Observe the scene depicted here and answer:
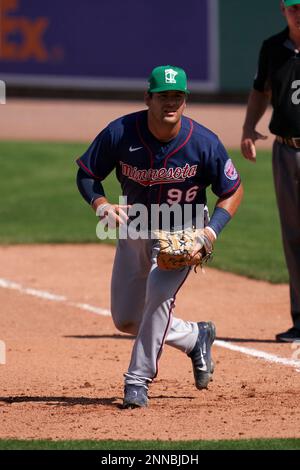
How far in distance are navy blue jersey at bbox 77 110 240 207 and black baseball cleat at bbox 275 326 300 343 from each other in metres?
2.11

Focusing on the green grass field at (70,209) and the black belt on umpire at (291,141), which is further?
the green grass field at (70,209)

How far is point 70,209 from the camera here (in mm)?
14656

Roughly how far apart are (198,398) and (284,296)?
3511mm

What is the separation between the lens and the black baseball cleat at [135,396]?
630cm

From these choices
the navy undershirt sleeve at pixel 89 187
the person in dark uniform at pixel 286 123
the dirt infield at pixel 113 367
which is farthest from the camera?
the person in dark uniform at pixel 286 123

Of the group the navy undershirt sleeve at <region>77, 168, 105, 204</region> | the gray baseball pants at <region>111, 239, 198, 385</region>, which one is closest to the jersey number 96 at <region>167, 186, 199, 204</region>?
the gray baseball pants at <region>111, 239, 198, 385</region>

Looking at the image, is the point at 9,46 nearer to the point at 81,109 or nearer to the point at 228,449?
the point at 81,109

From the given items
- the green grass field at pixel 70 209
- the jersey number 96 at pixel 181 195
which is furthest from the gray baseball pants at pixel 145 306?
the green grass field at pixel 70 209

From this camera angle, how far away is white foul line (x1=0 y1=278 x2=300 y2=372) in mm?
7629

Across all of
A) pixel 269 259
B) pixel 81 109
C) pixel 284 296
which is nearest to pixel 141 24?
pixel 81 109

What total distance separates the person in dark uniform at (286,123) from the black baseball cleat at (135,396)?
2.15 meters

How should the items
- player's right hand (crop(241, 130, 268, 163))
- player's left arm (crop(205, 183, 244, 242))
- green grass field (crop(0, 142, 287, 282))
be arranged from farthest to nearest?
1. green grass field (crop(0, 142, 287, 282))
2. player's right hand (crop(241, 130, 268, 163))
3. player's left arm (crop(205, 183, 244, 242))

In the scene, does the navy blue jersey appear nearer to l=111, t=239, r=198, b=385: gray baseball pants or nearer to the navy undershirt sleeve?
the navy undershirt sleeve

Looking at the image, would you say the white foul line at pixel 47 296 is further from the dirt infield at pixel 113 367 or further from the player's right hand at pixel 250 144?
the player's right hand at pixel 250 144
